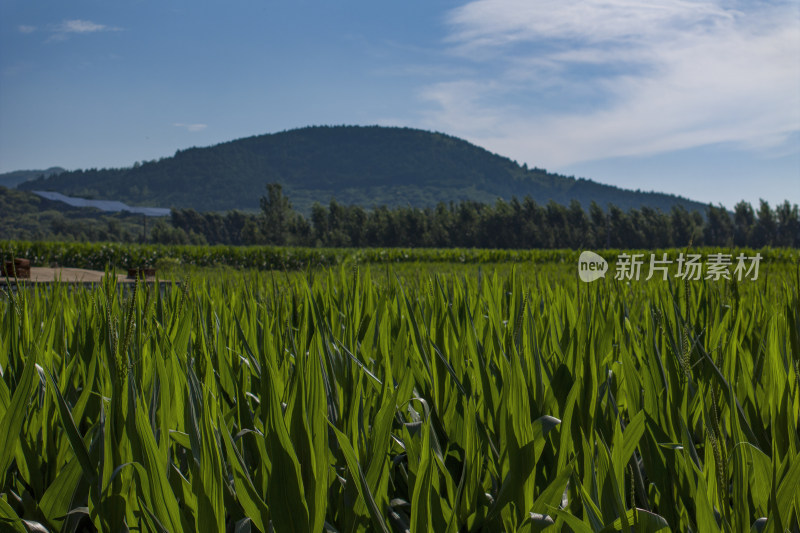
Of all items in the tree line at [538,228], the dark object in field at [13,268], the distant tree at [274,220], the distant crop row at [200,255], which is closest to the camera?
the dark object in field at [13,268]

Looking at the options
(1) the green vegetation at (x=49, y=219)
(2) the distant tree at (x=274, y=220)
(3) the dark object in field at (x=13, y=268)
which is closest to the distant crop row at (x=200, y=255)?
(3) the dark object in field at (x=13, y=268)

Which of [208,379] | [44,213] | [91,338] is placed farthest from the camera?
[44,213]

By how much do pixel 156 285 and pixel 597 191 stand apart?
21085cm

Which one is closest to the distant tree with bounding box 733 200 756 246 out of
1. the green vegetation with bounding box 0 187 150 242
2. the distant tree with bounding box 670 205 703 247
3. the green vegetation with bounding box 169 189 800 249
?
the green vegetation with bounding box 169 189 800 249

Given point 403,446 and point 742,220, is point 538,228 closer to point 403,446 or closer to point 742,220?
point 742,220

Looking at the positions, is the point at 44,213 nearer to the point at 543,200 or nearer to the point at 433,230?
the point at 433,230

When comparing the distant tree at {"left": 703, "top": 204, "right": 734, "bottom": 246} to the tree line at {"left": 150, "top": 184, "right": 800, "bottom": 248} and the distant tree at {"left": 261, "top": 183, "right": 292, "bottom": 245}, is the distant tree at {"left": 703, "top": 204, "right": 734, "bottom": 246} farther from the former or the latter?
the distant tree at {"left": 261, "top": 183, "right": 292, "bottom": 245}

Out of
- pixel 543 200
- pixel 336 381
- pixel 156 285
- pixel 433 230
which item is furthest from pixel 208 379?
pixel 543 200

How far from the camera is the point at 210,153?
198m

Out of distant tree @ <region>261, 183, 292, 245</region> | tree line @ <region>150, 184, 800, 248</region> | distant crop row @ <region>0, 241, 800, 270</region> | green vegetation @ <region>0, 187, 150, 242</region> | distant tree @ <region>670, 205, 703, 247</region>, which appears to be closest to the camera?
distant crop row @ <region>0, 241, 800, 270</region>

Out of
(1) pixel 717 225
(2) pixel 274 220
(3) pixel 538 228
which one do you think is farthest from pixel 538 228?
(2) pixel 274 220

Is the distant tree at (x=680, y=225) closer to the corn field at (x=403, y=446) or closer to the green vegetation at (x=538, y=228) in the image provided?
the green vegetation at (x=538, y=228)

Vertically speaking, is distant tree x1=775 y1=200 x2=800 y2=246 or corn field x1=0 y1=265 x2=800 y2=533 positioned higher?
distant tree x1=775 y1=200 x2=800 y2=246

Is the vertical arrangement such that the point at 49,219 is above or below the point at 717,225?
below
